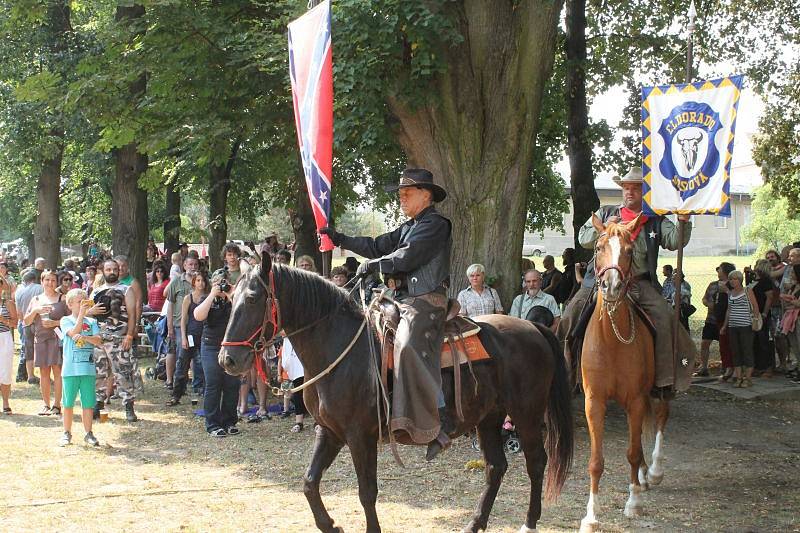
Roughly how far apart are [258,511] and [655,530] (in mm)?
3475

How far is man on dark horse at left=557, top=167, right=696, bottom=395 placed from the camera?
810cm

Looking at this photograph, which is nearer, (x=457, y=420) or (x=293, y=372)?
(x=457, y=420)

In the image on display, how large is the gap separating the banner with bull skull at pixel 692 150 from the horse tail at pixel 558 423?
198 centimetres

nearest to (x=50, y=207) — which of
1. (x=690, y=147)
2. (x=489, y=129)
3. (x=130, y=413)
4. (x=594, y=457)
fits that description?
(x=130, y=413)

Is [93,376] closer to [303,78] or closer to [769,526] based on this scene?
[303,78]

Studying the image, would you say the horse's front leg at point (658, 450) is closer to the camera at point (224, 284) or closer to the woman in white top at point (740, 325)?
the camera at point (224, 284)

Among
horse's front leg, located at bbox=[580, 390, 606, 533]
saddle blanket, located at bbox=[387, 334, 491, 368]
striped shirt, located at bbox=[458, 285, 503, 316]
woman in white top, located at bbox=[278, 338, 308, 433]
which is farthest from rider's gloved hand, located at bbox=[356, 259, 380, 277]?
woman in white top, located at bbox=[278, 338, 308, 433]

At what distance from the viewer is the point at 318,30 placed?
673cm

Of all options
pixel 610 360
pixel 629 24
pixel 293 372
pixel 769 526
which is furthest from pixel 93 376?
pixel 629 24

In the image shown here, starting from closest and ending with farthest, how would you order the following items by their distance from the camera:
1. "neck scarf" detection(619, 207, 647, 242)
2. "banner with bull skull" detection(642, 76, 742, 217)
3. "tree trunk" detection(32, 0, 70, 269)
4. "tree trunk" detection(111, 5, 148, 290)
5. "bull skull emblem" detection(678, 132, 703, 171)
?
"neck scarf" detection(619, 207, 647, 242) < "banner with bull skull" detection(642, 76, 742, 217) < "bull skull emblem" detection(678, 132, 703, 171) < "tree trunk" detection(111, 5, 148, 290) < "tree trunk" detection(32, 0, 70, 269)

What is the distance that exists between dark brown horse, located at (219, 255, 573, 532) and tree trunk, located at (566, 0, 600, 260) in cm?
1026

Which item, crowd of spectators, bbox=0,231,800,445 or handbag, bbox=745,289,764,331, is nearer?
crowd of spectators, bbox=0,231,800,445

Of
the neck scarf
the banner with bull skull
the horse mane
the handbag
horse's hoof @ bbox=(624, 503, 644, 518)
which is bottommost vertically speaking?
horse's hoof @ bbox=(624, 503, 644, 518)

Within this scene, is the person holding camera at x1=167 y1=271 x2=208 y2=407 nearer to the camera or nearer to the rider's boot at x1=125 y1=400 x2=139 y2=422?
the rider's boot at x1=125 y1=400 x2=139 y2=422
